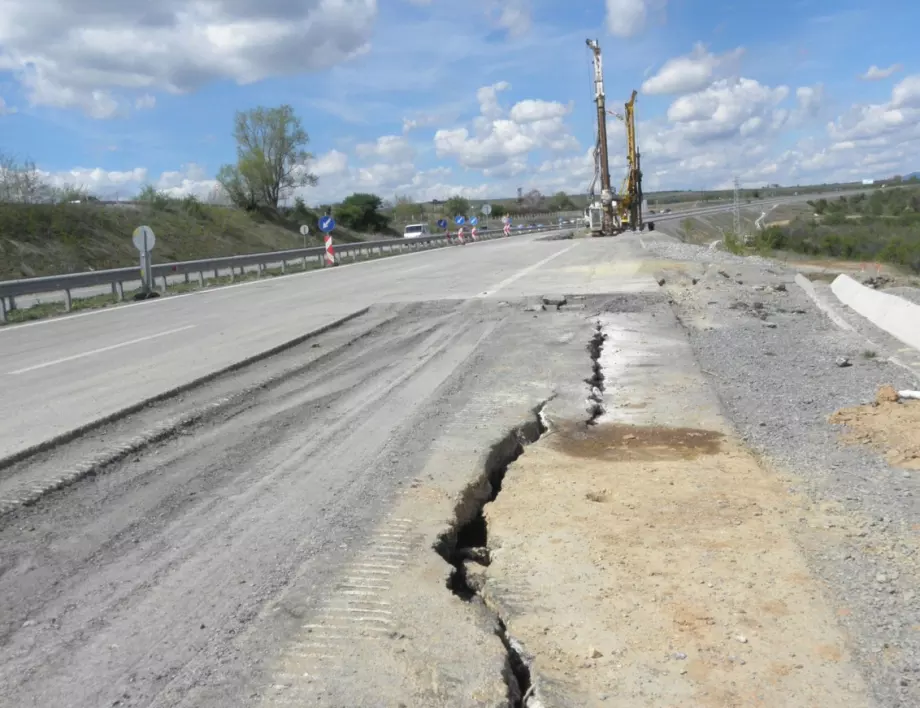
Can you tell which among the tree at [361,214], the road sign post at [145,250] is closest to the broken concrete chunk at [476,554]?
the road sign post at [145,250]

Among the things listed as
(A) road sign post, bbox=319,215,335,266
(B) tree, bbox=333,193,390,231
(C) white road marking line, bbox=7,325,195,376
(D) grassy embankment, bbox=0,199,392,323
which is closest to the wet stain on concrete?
(C) white road marking line, bbox=7,325,195,376

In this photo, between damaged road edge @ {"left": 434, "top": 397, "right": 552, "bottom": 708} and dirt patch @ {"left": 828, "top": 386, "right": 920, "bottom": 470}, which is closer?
damaged road edge @ {"left": 434, "top": 397, "right": 552, "bottom": 708}

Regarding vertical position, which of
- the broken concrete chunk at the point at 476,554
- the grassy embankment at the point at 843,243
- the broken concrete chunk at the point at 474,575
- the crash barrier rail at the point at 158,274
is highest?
the crash barrier rail at the point at 158,274

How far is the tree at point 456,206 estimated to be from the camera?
11852 cm

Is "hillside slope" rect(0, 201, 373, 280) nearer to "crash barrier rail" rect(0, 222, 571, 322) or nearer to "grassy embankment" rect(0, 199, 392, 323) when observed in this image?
"grassy embankment" rect(0, 199, 392, 323)

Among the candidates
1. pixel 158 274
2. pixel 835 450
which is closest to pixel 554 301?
pixel 835 450

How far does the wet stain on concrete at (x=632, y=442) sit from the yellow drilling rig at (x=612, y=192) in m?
41.7

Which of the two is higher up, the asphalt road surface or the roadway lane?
the roadway lane

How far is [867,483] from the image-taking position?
5.19 metres

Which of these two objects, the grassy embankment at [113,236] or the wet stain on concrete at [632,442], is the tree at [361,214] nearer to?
the grassy embankment at [113,236]

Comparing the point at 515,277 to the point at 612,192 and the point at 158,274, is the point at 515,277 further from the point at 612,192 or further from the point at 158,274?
the point at 612,192

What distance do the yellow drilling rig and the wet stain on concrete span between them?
137 feet

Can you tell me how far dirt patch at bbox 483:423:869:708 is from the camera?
3.07 m

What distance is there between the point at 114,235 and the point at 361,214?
3682 centimetres
